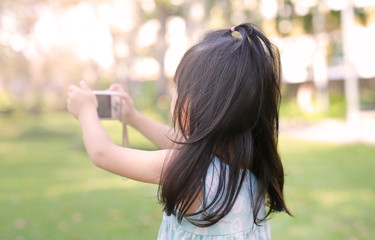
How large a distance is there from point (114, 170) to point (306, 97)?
24.0 meters

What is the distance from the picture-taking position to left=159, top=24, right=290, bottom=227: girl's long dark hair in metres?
1.27

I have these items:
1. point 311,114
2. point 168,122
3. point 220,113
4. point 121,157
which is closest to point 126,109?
point 121,157

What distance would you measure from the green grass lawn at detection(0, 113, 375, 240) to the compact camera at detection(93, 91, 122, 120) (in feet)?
3.80

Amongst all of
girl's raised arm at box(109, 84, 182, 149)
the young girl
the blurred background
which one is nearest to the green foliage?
the blurred background

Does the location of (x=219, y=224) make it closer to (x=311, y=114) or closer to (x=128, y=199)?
(x=128, y=199)

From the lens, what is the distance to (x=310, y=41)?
951 inches

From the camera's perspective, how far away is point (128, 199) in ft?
19.0

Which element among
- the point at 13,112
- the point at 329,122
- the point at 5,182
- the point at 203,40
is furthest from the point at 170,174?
the point at 13,112

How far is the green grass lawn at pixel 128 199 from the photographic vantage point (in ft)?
14.3

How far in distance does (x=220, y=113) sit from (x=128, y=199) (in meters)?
4.74

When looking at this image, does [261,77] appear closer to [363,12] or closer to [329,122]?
[329,122]

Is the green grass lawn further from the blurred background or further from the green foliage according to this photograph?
the green foliage

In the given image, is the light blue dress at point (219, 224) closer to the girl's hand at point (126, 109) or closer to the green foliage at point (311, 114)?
the girl's hand at point (126, 109)

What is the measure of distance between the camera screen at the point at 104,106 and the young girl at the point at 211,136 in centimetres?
12
